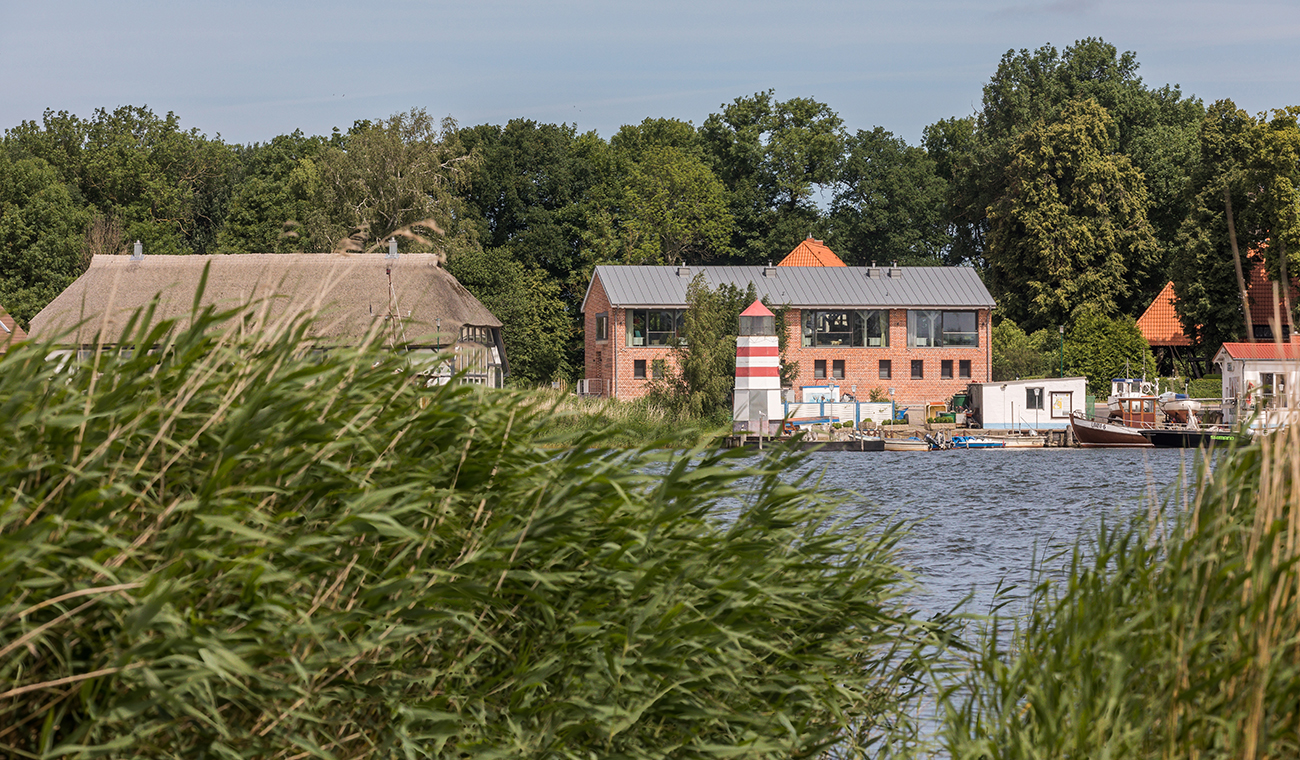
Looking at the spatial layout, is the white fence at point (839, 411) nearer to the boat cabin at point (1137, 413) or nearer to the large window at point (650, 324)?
the boat cabin at point (1137, 413)

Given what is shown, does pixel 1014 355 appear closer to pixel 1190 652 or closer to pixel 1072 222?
pixel 1072 222

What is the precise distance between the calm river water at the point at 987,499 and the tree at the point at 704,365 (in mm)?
4996

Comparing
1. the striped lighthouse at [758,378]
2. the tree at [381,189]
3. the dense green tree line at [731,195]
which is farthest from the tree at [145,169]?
the striped lighthouse at [758,378]

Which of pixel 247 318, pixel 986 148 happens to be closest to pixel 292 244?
pixel 986 148

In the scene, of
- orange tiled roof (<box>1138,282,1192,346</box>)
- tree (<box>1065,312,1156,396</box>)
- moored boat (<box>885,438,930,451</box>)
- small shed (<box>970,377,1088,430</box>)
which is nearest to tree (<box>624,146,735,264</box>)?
tree (<box>1065,312,1156,396</box>)

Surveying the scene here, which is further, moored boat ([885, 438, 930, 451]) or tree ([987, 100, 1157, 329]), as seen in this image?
tree ([987, 100, 1157, 329])

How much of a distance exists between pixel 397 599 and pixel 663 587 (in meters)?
1.19

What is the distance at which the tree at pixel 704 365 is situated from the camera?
45.9m

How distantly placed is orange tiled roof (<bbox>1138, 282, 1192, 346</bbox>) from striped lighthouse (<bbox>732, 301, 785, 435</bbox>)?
1168 inches

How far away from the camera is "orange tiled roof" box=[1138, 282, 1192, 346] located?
202 feet

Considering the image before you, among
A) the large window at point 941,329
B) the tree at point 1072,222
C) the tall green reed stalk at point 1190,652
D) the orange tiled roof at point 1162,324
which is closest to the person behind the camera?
the tall green reed stalk at point 1190,652

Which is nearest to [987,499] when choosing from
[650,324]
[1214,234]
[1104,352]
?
[1214,234]

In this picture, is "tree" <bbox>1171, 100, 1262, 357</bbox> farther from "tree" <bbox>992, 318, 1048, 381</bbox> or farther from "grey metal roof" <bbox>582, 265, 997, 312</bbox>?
"grey metal roof" <bbox>582, 265, 997, 312</bbox>

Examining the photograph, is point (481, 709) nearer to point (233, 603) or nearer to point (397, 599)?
point (397, 599)
